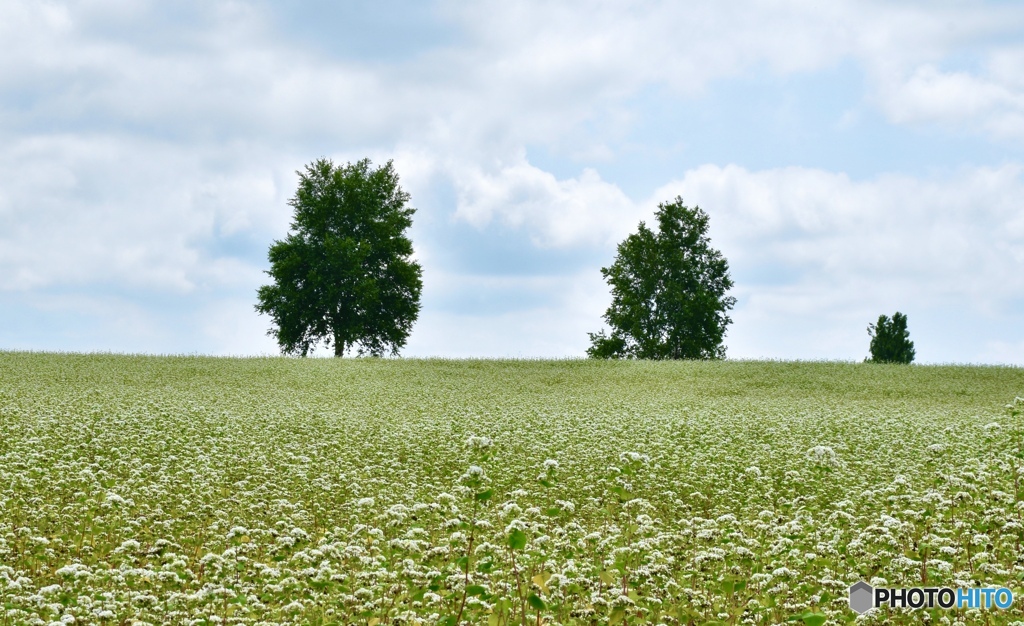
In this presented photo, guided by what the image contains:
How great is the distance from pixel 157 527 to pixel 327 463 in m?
4.52

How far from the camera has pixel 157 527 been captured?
11.9 metres

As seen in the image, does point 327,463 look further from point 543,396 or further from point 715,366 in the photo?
point 715,366

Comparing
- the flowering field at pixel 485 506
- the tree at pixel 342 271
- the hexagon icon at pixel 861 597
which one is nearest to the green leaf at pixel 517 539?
the flowering field at pixel 485 506

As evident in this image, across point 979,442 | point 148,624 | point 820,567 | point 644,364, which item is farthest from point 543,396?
point 148,624

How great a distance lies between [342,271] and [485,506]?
45411mm

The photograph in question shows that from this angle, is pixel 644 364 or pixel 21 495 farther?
pixel 644 364

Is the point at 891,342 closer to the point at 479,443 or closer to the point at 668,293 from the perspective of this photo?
the point at 668,293

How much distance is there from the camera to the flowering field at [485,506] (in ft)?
25.6

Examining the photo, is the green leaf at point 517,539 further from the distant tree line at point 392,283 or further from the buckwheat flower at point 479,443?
the distant tree line at point 392,283

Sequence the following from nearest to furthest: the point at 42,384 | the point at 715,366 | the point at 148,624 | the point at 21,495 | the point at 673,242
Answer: the point at 148,624 < the point at 21,495 < the point at 42,384 < the point at 715,366 < the point at 673,242

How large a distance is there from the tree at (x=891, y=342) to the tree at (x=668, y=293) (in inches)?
397

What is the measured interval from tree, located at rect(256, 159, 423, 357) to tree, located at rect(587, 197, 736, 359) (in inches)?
550

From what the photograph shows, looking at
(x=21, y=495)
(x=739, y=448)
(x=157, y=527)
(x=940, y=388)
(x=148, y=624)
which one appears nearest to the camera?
(x=148, y=624)

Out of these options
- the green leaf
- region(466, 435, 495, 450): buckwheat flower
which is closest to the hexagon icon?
the green leaf
